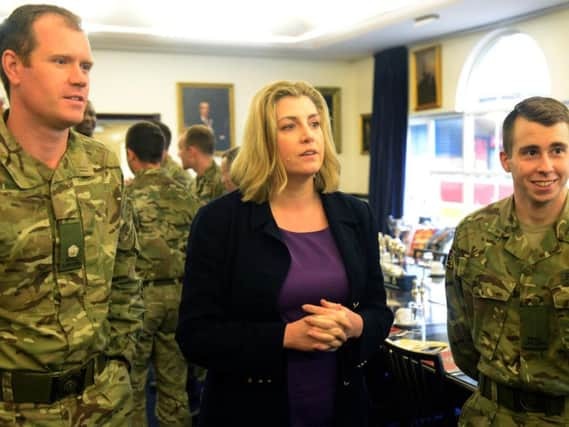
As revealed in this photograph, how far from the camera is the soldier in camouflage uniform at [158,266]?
3.19m

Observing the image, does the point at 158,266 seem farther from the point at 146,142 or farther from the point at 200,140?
the point at 200,140

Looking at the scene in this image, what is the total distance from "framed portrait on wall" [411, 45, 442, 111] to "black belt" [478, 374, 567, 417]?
5.41m

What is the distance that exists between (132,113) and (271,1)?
7.08 feet

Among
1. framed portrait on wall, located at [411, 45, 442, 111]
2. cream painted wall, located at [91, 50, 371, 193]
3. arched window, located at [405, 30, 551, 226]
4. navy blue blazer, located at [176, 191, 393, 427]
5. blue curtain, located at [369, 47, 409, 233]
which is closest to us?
navy blue blazer, located at [176, 191, 393, 427]

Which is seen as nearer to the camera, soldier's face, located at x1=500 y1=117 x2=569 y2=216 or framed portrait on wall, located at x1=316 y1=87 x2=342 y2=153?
soldier's face, located at x1=500 y1=117 x2=569 y2=216

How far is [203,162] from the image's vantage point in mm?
4703

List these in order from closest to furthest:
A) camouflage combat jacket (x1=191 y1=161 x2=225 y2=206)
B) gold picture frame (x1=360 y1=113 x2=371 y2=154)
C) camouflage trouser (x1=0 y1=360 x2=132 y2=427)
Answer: camouflage trouser (x1=0 y1=360 x2=132 y2=427), camouflage combat jacket (x1=191 y1=161 x2=225 y2=206), gold picture frame (x1=360 y1=113 x2=371 y2=154)

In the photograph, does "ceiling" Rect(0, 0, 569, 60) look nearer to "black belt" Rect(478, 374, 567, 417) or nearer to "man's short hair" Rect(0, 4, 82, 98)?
"black belt" Rect(478, 374, 567, 417)

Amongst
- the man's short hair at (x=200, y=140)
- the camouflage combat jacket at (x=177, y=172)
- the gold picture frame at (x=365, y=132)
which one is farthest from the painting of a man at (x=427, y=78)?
the camouflage combat jacket at (x=177, y=172)

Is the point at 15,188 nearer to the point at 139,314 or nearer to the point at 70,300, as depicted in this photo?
the point at 70,300

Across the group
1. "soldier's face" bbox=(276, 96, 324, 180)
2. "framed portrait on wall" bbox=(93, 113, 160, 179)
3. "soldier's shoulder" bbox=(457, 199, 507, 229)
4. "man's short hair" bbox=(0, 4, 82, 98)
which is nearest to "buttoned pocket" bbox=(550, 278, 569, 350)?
"soldier's shoulder" bbox=(457, 199, 507, 229)

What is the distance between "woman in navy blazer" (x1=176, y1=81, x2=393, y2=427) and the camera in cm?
149

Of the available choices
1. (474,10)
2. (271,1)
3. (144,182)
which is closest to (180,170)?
(144,182)

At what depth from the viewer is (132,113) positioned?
6.99 m
